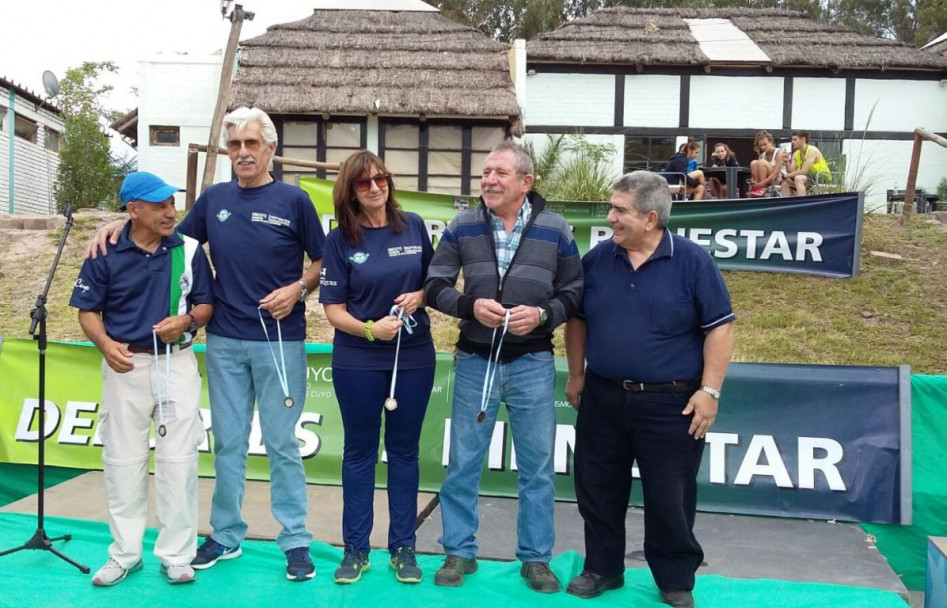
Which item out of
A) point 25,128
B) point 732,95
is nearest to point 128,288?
point 732,95

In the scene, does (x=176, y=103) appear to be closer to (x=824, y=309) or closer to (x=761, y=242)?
(x=761, y=242)

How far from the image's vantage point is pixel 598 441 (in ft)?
11.6

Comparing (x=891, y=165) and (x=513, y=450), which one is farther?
(x=891, y=165)

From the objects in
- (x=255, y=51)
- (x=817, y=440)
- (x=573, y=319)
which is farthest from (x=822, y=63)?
(x=573, y=319)

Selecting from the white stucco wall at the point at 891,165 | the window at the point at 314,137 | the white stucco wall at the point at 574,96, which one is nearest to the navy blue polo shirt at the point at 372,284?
the window at the point at 314,137

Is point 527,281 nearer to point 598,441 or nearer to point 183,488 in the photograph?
point 598,441

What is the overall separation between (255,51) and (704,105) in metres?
9.03

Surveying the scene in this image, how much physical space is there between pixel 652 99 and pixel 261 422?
15026 mm

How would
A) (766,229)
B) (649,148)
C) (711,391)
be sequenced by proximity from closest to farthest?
(711,391) → (766,229) → (649,148)

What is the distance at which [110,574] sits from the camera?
3438 mm

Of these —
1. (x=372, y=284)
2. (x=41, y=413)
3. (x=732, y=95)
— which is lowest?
(x=41, y=413)

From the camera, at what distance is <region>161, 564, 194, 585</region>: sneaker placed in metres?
3.42

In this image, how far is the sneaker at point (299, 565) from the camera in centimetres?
354

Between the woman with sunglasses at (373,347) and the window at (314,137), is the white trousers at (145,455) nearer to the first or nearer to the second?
the woman with sunglasses at (373,347)
